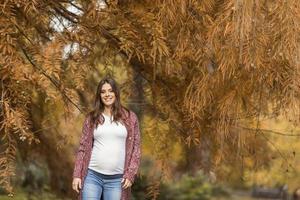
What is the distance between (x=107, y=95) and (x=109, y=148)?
0.85 feet

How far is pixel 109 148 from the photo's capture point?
3.08 metres

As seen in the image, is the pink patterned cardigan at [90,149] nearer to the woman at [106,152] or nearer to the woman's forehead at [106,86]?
the woman at [106,152]

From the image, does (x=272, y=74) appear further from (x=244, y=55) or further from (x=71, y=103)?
(x=71, y=103)

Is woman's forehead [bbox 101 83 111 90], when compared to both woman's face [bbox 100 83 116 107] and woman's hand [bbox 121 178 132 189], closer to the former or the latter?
woman's face [bbox 100 83 116 107]

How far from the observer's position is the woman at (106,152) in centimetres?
308

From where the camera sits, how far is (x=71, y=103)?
12.3ft

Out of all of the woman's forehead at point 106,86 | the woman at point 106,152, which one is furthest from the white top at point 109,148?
the woman's forehead at point 106,86

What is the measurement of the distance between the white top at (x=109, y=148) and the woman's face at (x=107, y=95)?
0.08m

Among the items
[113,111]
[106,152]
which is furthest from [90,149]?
[113,111]

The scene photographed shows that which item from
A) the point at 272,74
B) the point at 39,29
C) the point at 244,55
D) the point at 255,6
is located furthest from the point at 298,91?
the point at 39,29

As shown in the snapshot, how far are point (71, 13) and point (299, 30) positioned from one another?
147 centimetres

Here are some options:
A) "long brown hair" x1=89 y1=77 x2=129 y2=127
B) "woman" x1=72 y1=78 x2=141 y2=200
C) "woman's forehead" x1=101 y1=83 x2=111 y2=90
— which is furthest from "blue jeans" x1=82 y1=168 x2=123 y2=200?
"woman's forehead" x1=101 y1=83 x2=111 y2=90

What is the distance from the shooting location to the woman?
10.1 feet

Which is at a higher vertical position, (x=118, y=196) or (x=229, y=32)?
(x=229, y=32)
